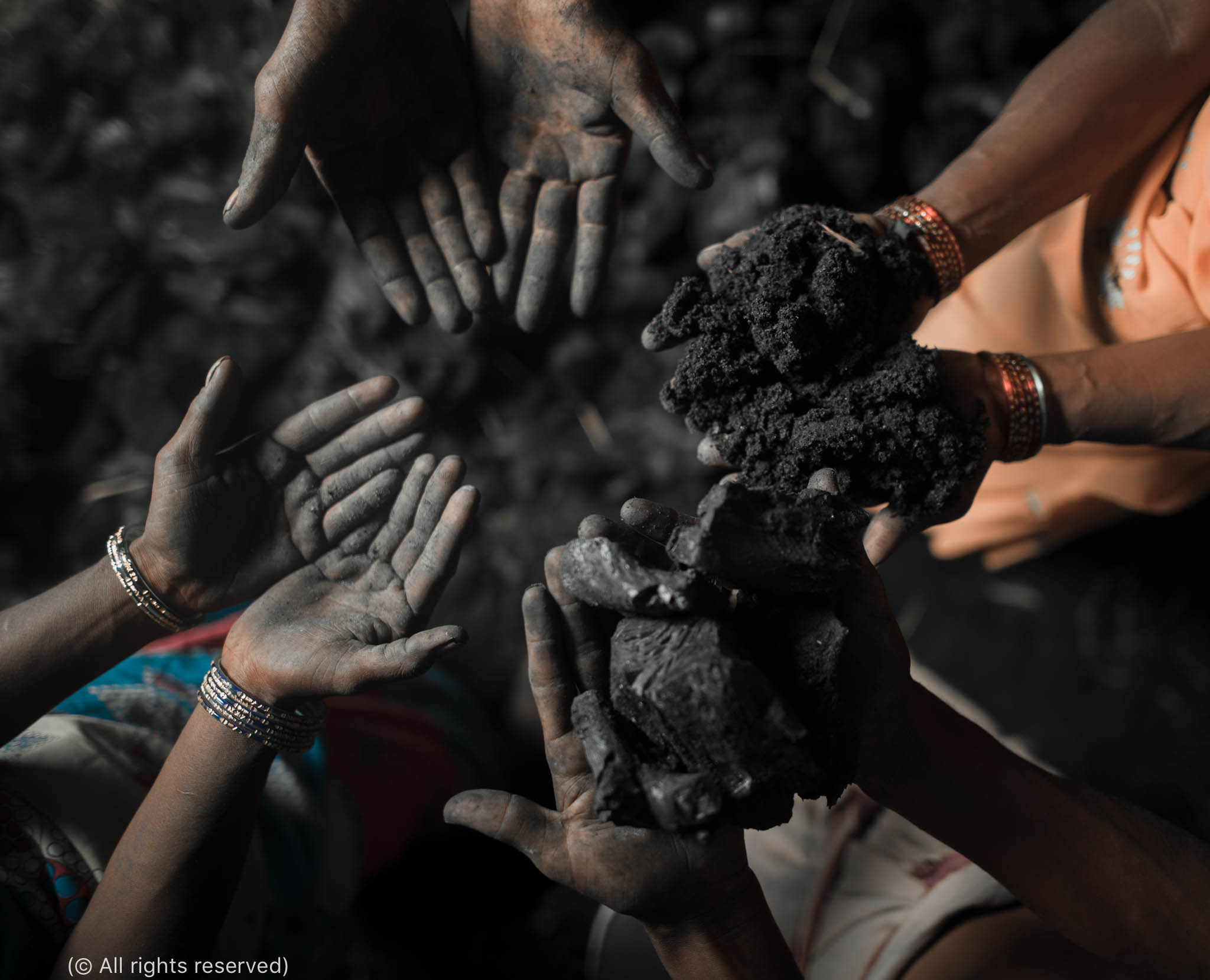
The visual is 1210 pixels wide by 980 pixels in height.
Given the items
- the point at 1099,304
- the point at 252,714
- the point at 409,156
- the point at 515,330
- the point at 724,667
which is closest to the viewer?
the point at 724,667

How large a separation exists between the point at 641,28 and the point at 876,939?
1.80 m

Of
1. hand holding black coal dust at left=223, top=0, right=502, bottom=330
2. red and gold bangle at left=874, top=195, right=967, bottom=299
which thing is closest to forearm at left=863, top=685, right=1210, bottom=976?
red and gold bangle at left=874, top=195, right=967, bottom=299

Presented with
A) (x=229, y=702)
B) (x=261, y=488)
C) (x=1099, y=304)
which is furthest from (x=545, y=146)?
(x=1099, y=304)

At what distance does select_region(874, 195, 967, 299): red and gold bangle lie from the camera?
111 cm

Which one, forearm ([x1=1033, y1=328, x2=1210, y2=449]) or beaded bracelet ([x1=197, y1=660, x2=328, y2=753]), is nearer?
beaded bracelet ([x1=197, y1=660, x2=328, y2=753])

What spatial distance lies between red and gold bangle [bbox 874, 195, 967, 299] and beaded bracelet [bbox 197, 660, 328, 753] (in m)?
1.04

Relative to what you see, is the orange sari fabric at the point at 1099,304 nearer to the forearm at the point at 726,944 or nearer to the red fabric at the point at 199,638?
the forearm at the point at 726,944

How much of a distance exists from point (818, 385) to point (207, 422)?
736 mm

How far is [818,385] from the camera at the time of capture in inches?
38.1

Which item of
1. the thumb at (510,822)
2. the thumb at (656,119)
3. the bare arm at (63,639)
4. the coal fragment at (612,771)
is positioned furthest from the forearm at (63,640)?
the thumb at (656,119)

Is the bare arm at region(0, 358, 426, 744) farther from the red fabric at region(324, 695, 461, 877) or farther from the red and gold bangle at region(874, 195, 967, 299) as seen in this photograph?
the red and gold bangle at region(874, 195, 967, 299)

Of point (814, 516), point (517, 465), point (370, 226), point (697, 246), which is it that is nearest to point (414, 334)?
point (517, 465)

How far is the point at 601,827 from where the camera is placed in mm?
770

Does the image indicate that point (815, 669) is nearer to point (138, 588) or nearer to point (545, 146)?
point (138, 588)
